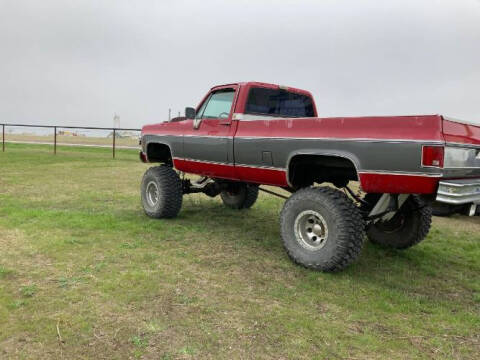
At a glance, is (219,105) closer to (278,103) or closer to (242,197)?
(278,103)

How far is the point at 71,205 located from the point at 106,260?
331 cm

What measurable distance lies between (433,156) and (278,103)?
8.70ft

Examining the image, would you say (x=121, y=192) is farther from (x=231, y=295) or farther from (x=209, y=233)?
(x=231, y=295)

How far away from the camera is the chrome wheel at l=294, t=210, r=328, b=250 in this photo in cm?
409

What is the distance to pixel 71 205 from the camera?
23.2ft

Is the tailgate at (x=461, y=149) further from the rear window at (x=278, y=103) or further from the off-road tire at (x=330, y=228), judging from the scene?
the rear window at (x=278, y=103)

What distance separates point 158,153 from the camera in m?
6.79

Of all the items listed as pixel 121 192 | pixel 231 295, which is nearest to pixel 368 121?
pixel 231 295

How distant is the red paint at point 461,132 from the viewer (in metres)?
3.23

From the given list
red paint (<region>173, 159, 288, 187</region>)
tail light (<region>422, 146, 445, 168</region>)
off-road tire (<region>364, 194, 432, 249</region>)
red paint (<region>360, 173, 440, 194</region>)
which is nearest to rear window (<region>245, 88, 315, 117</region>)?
red paint (<region>173, 159, 288, 187</region>)

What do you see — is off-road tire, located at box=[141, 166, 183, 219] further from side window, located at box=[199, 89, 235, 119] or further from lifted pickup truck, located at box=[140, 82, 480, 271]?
side window, located at box=[199, 89, 235, 119]

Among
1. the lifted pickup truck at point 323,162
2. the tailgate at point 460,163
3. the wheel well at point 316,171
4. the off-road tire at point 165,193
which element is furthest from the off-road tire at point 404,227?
the off-road tire at point 165,193

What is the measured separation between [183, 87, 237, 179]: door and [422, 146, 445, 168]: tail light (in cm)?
235

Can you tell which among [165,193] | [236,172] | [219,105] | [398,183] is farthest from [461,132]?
[165,193]
